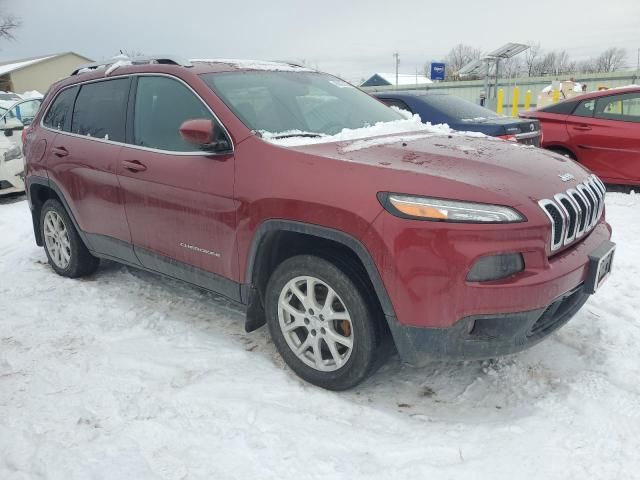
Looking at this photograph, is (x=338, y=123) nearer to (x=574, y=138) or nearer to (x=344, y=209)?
(x=344, y=209)

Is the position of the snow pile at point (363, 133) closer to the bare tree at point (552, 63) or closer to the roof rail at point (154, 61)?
the roof rail at point (154, 61)

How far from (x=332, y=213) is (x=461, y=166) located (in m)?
0.66

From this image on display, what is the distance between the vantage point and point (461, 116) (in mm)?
6719

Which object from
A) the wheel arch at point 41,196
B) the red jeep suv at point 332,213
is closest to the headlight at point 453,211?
the red jeep suv at point 332,213

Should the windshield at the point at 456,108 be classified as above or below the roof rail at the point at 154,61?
below

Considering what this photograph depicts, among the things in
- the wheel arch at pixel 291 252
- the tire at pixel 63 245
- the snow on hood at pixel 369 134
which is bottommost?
the tire at pixel 63 245

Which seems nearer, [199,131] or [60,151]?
[199,131]

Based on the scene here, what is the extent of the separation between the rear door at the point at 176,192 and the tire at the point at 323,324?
15.0 inches

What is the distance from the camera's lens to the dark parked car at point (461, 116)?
21.4 ft

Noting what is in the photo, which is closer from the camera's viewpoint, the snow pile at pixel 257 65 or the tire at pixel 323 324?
the tire at pixel 323 324

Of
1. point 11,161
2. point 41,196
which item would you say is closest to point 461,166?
point 41,196

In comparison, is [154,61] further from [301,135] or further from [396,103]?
[396,103]

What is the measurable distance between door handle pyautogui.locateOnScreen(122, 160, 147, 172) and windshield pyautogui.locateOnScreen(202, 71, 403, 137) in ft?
2.38

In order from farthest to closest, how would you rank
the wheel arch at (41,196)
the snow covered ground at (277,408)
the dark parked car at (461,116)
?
the dark parked car at (461,116) < the wheel arch at (41,196) < the snow covered ground at (277,408)
